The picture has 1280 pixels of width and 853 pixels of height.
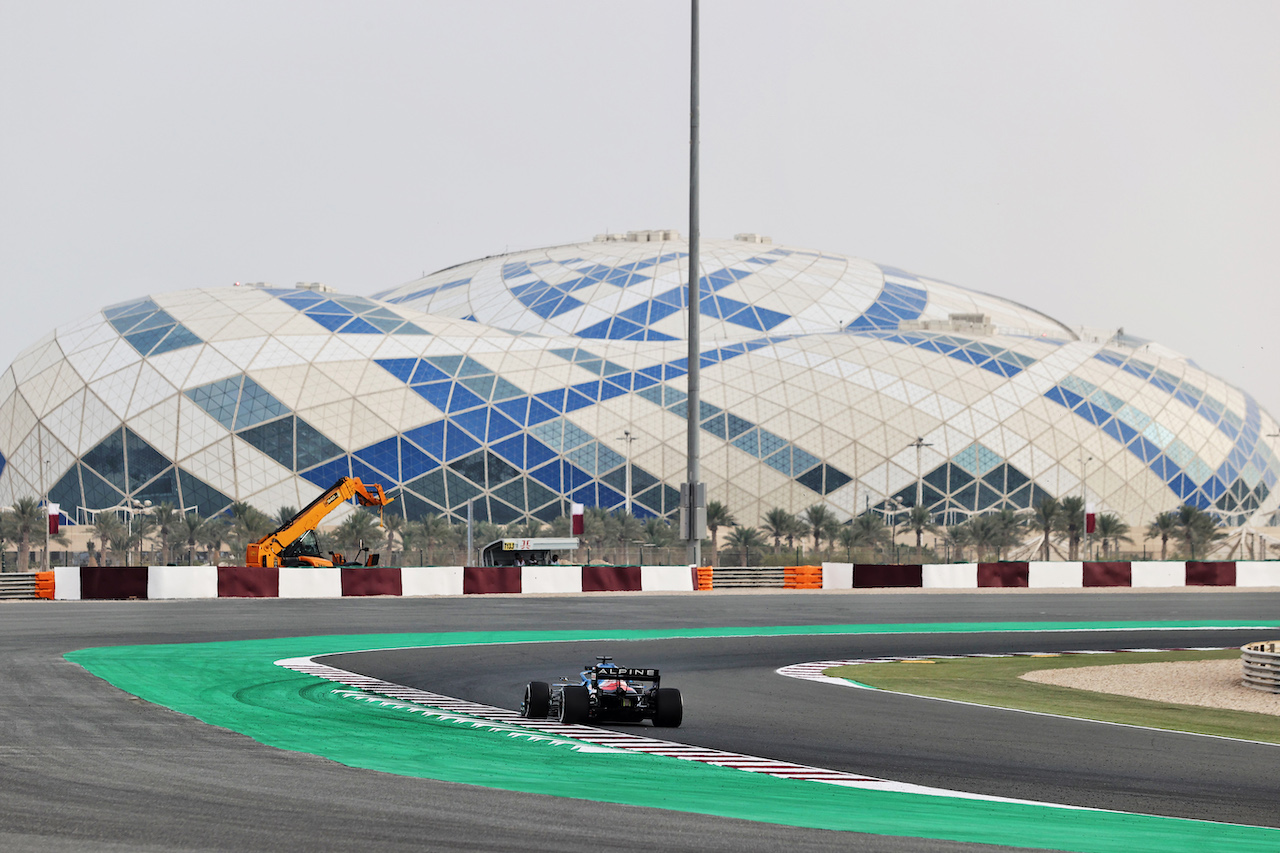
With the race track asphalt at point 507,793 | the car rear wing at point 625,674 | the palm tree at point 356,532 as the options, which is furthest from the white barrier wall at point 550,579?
the car rear wing at point 625,674

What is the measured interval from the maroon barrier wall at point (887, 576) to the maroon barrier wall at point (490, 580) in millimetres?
11746

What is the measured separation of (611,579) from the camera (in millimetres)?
45188

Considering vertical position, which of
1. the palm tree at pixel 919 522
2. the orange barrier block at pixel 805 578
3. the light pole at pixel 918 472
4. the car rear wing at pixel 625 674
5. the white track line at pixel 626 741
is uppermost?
the light pole at pixel 918 472

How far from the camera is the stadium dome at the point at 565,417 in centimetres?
8238

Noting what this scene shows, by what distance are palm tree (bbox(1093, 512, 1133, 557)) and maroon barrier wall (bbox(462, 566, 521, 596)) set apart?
142 feet

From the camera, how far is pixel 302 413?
82.5 m

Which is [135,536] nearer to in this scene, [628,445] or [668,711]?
[628,445]

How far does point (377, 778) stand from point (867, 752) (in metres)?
4.38

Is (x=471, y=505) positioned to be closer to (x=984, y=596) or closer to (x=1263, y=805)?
(x=984, y=596)

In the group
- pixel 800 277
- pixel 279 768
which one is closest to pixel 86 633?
pixel 279 768

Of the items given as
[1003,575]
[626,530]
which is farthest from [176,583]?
[626,530]

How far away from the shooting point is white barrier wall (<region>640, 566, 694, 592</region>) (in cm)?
4544

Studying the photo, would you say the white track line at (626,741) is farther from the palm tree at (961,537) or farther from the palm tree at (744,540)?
the palm tree at (961,537)

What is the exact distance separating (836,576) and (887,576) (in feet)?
5.77
